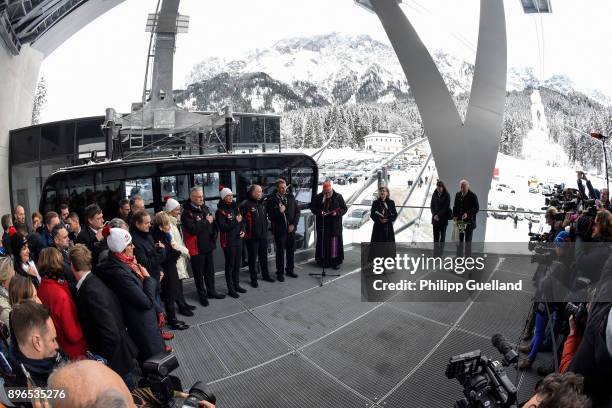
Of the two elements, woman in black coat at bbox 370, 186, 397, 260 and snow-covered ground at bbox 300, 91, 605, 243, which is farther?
snow-covered ground at bbox 300, 91, 605, 243

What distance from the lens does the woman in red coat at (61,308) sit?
8.10ft

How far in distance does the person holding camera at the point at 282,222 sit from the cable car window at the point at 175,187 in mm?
1489

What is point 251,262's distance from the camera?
549 cm

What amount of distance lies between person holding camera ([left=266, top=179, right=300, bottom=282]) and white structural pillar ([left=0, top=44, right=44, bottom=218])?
686 inches

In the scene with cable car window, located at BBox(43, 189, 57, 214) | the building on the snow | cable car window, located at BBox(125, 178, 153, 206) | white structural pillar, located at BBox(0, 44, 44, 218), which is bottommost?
cable car window, located at BBox(43, 189, 57, 214)

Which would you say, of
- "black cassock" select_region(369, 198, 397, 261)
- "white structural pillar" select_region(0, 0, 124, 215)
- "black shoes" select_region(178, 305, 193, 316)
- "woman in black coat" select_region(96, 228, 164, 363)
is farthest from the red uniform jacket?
"white structural pillar" select_region(0, 0, 124, 215)

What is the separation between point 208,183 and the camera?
20.4ft

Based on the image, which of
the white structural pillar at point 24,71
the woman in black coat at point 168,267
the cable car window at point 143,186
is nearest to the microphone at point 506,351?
the woman in black coat at point 168,267

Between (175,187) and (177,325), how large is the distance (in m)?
2.62

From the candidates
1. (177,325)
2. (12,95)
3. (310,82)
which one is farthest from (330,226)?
(310,82)

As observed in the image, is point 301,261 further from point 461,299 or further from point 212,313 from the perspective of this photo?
point 461,299

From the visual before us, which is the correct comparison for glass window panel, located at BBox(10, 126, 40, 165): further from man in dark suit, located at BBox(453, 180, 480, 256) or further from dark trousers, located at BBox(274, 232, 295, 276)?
man in dark suit, located at BBox(453, 180, 480, 256)

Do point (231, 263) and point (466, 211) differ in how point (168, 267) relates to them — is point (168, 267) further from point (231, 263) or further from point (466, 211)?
point (466, 211)

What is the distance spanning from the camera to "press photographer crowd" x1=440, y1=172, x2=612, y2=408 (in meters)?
1.72
